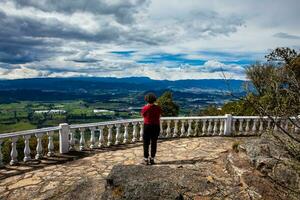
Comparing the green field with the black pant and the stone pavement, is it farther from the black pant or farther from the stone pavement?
the black pant

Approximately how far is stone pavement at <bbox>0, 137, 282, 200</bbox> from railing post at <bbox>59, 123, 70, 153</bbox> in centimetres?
61

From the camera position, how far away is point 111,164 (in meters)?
9.30

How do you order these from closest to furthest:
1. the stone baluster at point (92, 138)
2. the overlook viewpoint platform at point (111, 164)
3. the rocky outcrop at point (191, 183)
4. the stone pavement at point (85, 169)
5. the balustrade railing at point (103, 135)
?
the rocky outcrop at point (191, 183) → the overlook viewpoint platform at point (111, 164) → the stone pavement at point (85, 169) → the balustrade railing at point (103, 135) → the stone baluster at point (92, 138)

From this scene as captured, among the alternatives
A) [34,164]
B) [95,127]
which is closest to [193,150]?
[95,127]

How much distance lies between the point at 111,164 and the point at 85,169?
81 cm

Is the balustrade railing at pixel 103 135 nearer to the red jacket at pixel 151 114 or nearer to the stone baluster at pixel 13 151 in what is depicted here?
the stone baluster at pixel 13 151

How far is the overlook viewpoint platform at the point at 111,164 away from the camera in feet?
22.9

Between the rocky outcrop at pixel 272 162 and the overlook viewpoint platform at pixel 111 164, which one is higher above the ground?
the rocky outcrop at pixel 272 162

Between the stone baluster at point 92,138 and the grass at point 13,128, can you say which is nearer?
the stone baluster at point 92,138

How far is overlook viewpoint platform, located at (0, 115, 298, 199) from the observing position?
698cm

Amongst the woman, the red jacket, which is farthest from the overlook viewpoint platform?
Answer: the red jacket

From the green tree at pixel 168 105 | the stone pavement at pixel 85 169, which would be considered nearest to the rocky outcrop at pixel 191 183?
the stone pavement at pixel 85 169

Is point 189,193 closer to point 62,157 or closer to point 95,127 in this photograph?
point 62,157

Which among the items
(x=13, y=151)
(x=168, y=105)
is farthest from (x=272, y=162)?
(x=168, y=105)
